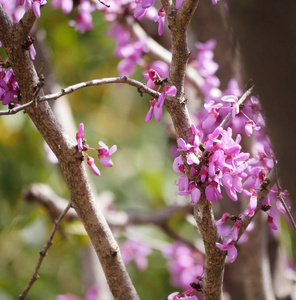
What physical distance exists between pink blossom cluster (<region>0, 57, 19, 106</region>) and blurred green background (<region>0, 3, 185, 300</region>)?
5.99ft

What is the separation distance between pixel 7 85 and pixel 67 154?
0.15 m

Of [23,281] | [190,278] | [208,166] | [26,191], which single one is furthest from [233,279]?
[23,281]

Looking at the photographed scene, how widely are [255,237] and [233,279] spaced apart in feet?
0.60

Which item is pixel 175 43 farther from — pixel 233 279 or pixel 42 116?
pixel 233 279

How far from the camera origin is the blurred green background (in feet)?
9.52

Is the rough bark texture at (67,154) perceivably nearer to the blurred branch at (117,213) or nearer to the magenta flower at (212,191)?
the magenta flower at (212,191)

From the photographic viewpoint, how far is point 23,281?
3.07 meters

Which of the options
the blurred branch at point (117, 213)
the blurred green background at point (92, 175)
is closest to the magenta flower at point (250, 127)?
the blurred branch at point (117, 213)

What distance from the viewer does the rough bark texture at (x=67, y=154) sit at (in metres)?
0.87

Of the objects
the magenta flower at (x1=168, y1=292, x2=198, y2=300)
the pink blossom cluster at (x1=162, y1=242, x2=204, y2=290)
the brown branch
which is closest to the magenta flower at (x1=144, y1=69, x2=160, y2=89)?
the magenta flower at (x1=168, y1=292, x2=198, y2=300)

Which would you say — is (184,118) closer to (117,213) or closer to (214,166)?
(214,166)

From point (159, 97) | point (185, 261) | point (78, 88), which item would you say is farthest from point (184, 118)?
point (185, 261)

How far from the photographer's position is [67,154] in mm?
892

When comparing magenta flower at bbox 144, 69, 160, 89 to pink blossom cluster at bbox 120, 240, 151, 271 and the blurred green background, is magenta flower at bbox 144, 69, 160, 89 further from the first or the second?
the blurred green background
